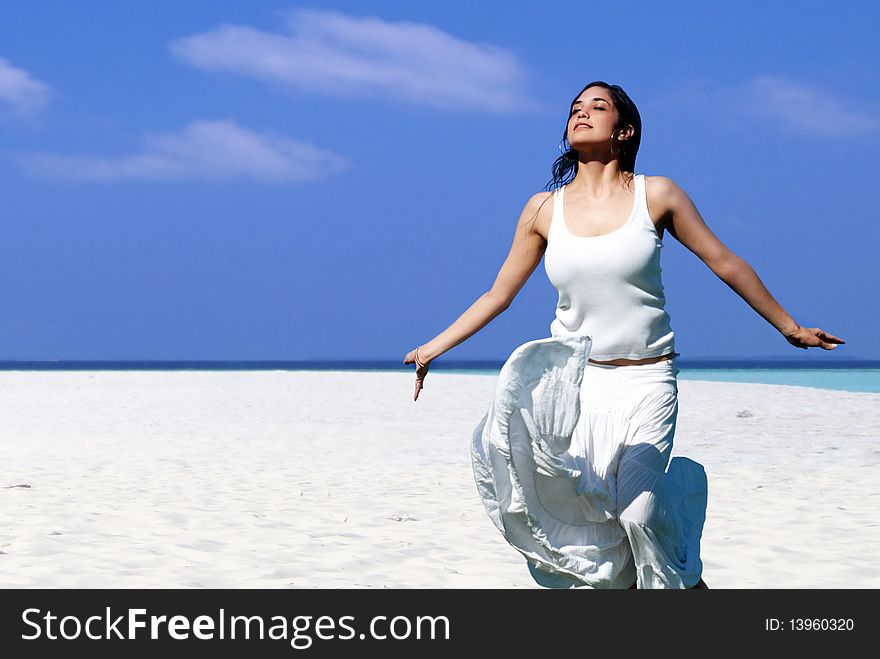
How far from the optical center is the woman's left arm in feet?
12.4

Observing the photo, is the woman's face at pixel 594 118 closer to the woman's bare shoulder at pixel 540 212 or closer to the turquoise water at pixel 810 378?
the woman's bare shoulder at pixel 540 212

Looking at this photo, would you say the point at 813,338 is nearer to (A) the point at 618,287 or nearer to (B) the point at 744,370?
(A) the point at 618,287

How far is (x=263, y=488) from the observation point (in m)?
8.88

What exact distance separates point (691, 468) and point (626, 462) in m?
0.45

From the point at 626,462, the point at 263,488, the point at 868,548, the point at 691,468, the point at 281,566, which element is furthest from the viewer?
the point at 263,488

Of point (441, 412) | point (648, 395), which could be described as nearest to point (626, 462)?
point (648, 395)

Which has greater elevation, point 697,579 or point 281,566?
point 697,579

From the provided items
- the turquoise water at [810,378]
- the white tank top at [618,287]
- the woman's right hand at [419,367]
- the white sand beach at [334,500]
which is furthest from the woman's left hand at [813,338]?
the turquoise water at [810,378]

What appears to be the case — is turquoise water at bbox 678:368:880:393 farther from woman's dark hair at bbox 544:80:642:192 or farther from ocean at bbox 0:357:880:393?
woman's dark hair at bbox 544:80:642:192

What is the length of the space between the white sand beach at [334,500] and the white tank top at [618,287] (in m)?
2.00

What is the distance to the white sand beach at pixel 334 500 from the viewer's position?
5.61 metres

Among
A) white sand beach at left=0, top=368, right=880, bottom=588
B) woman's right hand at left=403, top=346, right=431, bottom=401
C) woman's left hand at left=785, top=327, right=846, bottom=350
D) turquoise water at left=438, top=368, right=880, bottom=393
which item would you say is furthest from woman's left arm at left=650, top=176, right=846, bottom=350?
turquoise water at left=438, top=368, right=880, bottom=393

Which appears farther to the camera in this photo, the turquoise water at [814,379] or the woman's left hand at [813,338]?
the turquoise water at [814,379]
